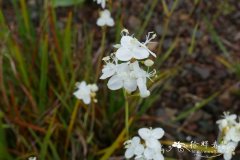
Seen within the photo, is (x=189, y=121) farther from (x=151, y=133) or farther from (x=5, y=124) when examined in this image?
(x=151, y=133)

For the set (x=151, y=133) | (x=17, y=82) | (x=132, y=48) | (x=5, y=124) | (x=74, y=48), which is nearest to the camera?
(x=132, y=48)

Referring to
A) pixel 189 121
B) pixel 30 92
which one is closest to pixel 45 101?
pixel 30 92

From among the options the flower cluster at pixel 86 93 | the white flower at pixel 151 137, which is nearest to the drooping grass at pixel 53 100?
the flower cluster at pixel 86 93

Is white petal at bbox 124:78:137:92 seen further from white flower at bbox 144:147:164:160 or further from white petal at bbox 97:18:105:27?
white petal at bbox 97:18:105:27

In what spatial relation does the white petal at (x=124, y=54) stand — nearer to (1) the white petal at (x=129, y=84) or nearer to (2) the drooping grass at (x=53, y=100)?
(1) the white petal at (x=129, y=84)

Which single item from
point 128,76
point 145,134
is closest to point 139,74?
point 128,76

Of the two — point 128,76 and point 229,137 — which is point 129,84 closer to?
point 128,76
